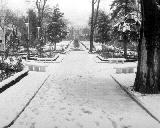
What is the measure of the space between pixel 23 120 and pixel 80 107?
7.59 feet

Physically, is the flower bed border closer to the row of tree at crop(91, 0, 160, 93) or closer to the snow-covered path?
the snow-covered path

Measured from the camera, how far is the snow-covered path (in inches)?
336

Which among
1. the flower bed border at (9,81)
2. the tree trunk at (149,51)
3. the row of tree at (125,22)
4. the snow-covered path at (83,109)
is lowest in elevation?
the snow-covered path at (83,109)

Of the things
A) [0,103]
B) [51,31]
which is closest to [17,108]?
[0,103]

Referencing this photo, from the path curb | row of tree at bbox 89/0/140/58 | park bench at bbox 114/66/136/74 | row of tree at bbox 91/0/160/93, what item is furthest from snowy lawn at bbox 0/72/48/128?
row of tree at bbox 89/0/140/58

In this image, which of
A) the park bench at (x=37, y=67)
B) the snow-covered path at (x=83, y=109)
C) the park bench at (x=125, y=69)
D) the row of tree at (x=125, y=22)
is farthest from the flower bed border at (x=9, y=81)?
the row of tree at (x=125, y=22)

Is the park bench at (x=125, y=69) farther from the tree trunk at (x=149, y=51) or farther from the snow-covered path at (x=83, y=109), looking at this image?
the tree trunk at (x=149, y=51)

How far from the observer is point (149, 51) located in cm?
1234

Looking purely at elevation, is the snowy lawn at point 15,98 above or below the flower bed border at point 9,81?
below

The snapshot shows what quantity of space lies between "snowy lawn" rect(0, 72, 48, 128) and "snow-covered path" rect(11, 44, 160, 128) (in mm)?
227

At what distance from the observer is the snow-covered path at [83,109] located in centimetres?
855

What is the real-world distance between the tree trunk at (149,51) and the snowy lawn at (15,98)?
4329mm

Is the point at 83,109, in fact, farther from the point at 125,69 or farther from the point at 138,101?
the point at 125,69

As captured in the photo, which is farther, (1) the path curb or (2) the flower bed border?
(2) the flower bed border
